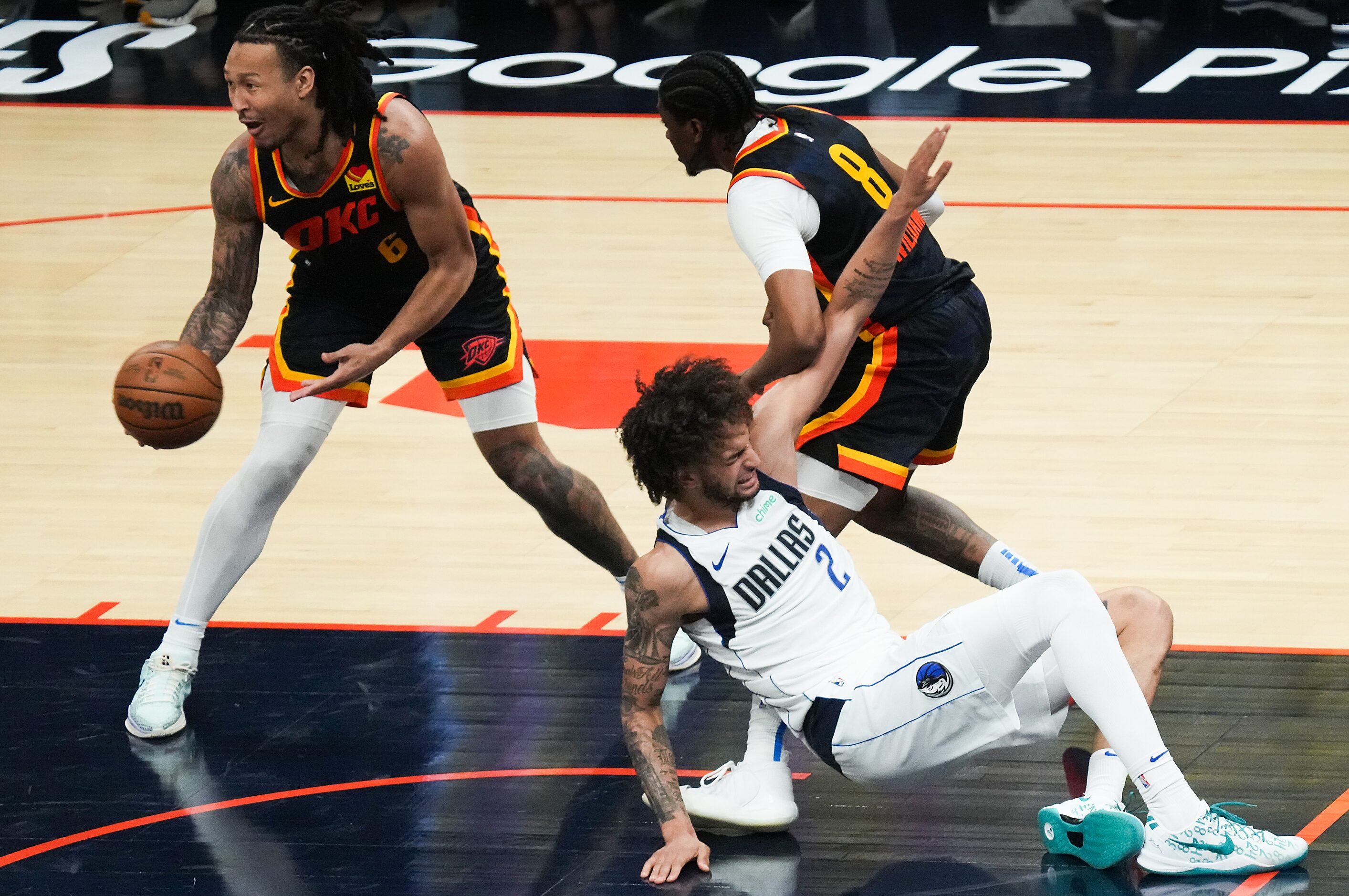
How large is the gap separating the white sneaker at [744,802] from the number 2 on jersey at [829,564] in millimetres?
447

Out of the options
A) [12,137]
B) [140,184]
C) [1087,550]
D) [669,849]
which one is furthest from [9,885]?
[12,137]

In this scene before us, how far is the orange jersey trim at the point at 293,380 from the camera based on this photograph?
495cm

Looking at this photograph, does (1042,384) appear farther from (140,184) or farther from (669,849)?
(140,184)

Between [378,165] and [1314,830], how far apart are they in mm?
2659

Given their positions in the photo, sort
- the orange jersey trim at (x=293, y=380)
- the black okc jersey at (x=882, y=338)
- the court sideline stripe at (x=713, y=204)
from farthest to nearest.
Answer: the court sideline stripe at (x=713, y=204), the orange jersey trim at (x=293, y=380), the black okc jersey at (x=882, y=338)

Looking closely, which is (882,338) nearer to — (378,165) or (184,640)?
(378,165)

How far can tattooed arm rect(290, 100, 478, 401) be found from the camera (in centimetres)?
476

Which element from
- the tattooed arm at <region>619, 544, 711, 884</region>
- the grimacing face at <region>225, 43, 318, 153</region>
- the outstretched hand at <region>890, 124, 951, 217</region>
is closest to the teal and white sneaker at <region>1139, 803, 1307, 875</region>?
the tattooed arm at <region>619, 544, 711, 884</region>

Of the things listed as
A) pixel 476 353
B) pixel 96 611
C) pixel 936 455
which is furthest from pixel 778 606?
pixel 96 611

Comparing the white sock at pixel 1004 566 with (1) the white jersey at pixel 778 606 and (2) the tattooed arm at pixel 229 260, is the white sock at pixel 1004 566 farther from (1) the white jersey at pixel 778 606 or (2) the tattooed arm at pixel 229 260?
(2) the tattooed arm at pixel 229 260

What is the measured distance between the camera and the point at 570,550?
20.1 feet

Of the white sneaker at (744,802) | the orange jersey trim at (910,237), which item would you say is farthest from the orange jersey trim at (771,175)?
the white sneaker at (744,802)

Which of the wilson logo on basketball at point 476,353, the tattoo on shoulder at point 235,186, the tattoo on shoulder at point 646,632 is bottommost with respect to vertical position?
the tattoo on shoulder at point 646,632

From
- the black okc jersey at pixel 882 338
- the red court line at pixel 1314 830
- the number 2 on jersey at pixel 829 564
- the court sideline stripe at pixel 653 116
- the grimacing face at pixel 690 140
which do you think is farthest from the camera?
the court sideline stripe at pixel 653 116
